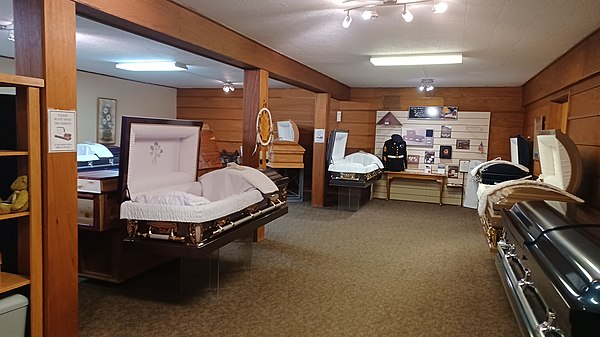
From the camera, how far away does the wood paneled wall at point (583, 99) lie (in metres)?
3.68

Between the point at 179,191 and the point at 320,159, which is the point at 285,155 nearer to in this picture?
the point at 320,159

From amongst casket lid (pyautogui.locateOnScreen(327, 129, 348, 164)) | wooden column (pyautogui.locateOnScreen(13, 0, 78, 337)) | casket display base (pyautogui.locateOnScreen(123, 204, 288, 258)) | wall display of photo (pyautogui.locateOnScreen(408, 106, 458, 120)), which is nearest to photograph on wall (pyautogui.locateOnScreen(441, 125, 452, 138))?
wall display of photo (pyautogui.locateOnScreen(408, 106, 458, 120))

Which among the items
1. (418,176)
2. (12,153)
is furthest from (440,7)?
(418,176)

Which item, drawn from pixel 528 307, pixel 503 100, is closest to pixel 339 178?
pixel 503 100

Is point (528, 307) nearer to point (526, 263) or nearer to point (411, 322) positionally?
point (526, 263)

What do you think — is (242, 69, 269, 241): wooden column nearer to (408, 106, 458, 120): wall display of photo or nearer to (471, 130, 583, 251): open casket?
(471, 130, 583, 251): open casket

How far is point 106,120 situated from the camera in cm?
803

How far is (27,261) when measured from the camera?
86.1 inches

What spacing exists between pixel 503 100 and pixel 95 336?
771cm

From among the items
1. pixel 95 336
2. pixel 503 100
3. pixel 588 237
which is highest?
pixel 503 100

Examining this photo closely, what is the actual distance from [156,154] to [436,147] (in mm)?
6197

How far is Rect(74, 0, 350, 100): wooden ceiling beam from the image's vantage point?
8.75 feet

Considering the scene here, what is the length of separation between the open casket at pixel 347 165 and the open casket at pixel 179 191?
2881mm

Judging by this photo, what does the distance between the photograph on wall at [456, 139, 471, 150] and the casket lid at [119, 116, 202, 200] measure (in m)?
5.87
